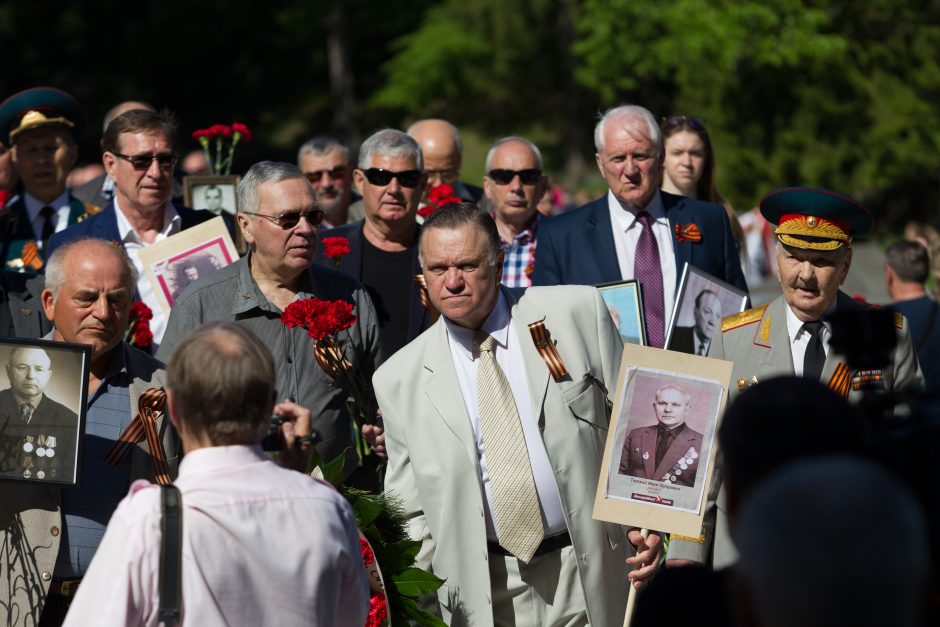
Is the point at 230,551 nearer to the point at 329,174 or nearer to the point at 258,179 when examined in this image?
the point at 258,179

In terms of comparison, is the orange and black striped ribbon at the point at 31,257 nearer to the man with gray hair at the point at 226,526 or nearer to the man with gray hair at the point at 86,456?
the man with gray hair at the point at 86,456

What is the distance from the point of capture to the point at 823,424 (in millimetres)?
2582

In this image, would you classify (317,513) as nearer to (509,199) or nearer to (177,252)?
(177,252)

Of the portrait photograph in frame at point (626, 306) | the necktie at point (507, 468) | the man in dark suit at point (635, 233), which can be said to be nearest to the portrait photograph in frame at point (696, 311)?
the portrait photograph in frame at point (626, 306)

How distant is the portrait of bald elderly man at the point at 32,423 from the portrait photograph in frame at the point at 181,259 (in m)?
1.97

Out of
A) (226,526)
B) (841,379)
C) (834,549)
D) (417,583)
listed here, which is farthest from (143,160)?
(834,549)

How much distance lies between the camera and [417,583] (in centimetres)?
489

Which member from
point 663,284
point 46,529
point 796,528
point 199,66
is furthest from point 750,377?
point 199,66

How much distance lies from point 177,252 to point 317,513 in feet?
11.0

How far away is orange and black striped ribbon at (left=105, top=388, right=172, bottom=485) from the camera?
15.5ft

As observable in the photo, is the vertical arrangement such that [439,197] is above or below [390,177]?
below

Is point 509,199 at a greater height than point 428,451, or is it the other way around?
A: point 509,199

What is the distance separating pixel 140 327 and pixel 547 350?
2.04m

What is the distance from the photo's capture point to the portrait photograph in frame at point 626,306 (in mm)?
6062
